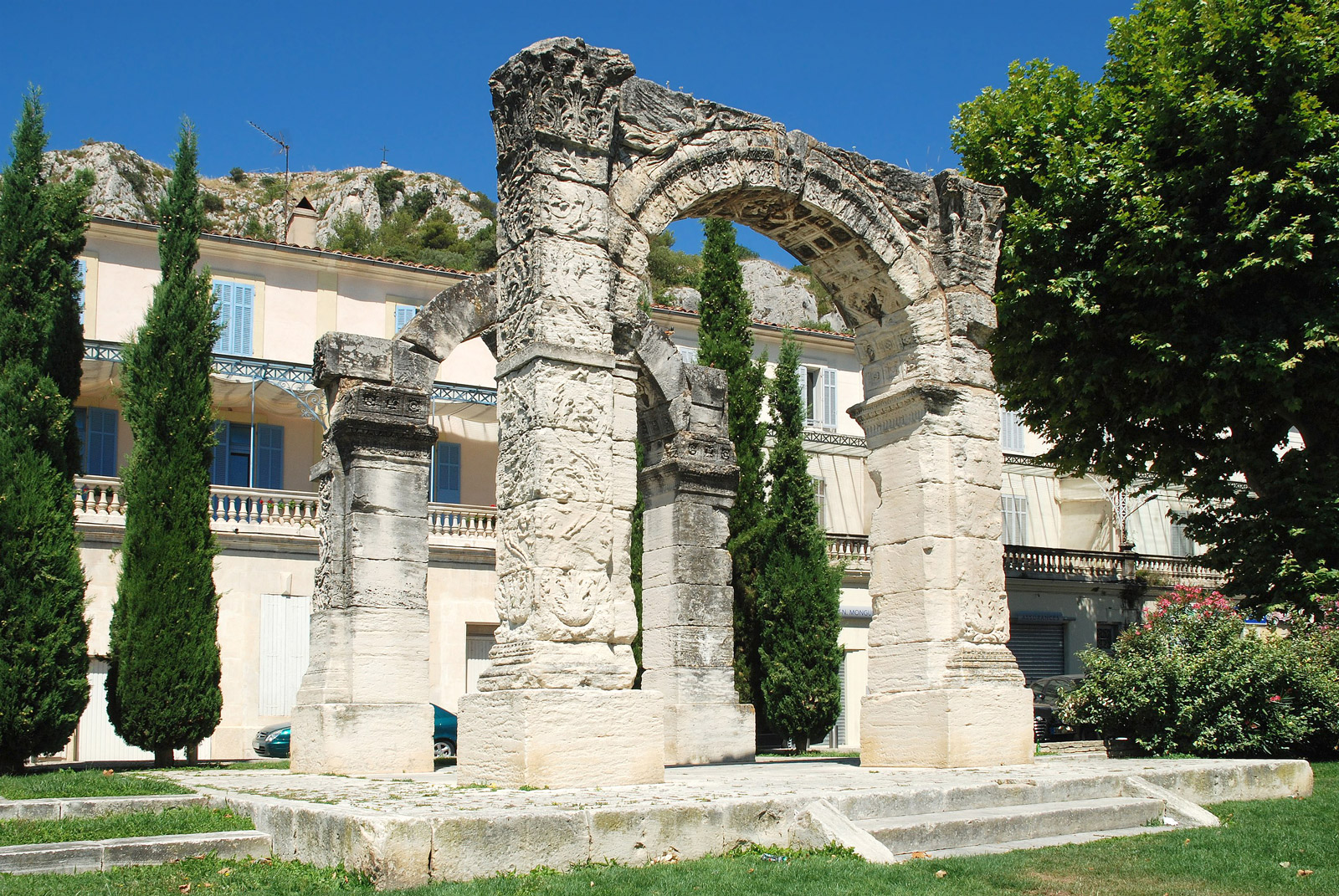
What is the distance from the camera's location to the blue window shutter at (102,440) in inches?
826

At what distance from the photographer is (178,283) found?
582 inches

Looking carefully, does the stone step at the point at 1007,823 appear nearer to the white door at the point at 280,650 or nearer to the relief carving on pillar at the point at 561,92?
the relief carving on pillar at the point at 561,92

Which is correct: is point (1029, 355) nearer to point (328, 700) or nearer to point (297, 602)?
point (328, 700)

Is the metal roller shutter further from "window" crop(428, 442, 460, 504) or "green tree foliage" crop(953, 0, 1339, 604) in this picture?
"window" crop(428, 442, 460, 504)

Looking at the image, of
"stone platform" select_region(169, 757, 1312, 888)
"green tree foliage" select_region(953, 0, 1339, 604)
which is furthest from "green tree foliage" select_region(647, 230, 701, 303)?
"stone platform" select_region(169, 757, 1312, 888)

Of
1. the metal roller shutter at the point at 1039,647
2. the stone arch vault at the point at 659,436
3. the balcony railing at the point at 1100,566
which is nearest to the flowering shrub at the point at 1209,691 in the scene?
the stone arch vault at the point at 659,436

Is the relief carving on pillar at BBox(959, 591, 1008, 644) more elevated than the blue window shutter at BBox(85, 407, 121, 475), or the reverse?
the blue window shutter at BBox(85, 407, 121, 475)

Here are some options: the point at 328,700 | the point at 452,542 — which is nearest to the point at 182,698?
the point at 328,700

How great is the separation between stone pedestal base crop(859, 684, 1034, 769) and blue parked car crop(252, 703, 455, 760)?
8968 mm

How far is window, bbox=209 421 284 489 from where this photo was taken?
22141mm

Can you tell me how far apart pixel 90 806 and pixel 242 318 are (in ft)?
53.6

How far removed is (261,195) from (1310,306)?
54.6 m

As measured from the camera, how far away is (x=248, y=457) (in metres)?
22.4

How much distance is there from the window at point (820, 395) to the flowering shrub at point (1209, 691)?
13935mm
